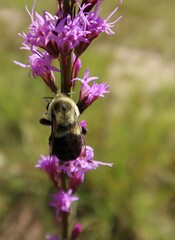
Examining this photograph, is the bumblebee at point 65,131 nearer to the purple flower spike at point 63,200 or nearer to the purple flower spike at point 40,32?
the purple flower spike at point 40,32

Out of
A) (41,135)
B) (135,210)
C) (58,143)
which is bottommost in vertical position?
(135,210)

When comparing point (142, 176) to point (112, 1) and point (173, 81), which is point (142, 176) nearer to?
point (173, 81)

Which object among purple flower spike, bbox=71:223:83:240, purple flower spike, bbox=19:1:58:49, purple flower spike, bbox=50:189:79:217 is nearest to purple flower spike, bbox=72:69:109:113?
purple flower spike, bbox=19:1:58:49

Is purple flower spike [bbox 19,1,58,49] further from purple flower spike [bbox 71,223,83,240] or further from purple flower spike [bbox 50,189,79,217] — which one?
purple flower spike [bbox 71,223,83,240]

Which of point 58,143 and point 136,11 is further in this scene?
point 136,11

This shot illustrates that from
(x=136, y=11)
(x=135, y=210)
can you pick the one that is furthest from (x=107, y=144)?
(x=136, y=11)

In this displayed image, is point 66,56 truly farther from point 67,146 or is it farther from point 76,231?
point 76,231

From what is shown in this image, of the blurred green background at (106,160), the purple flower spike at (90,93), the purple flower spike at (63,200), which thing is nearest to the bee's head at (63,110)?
the purple flower spike at (90,93)
